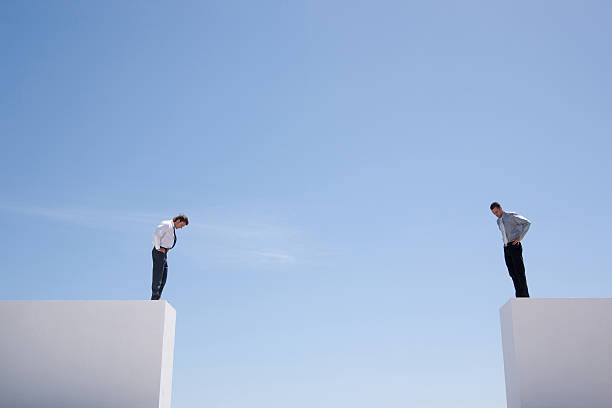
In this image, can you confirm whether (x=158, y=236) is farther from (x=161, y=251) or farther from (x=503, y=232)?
(x=503, y=232)

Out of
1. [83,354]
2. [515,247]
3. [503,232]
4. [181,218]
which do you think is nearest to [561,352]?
[515,247]

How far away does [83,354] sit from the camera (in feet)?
28.4

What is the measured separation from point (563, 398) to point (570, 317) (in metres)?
1.18

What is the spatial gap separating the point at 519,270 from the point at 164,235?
5801 mm

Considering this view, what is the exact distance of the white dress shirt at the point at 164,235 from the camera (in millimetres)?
9414

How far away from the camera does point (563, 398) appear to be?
833 cm

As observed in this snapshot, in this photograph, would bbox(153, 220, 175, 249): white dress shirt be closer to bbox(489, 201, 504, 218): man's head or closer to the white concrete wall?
the white concrete wall

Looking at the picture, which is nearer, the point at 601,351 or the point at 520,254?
the point at 601,351

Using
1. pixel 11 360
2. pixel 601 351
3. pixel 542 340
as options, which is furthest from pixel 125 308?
pixel 601 351

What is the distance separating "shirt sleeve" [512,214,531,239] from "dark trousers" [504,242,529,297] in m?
0.22

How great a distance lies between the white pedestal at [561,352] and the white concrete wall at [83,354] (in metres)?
5.36

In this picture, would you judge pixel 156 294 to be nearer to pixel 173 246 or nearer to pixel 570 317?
pixel 173 246

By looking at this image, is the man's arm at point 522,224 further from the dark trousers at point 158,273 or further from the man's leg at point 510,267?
the dark trousers at point 158,273

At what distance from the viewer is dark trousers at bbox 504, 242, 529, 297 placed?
9.27 m
